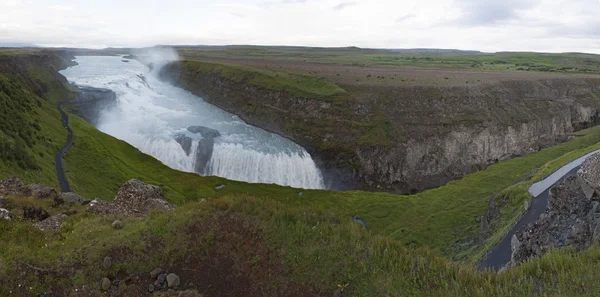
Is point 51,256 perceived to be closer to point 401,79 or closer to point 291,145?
point 291,145

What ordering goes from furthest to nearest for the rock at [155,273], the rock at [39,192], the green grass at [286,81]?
the green grass at [286,81] → the rock at [39,192] → the rock at [155,273]

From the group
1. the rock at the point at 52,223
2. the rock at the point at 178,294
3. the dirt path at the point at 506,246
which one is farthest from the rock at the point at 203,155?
the rock at the point at 178,294

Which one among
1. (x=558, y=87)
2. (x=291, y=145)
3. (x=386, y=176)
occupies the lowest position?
(x=386, y=176)

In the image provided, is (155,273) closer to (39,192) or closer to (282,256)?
(282,256)

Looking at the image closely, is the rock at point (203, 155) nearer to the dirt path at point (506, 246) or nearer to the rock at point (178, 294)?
the dirt path at point (506, 246)

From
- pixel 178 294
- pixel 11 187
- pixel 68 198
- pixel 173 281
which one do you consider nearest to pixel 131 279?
pixel 173 281

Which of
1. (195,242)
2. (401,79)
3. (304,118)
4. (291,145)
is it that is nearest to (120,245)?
(195,242)
